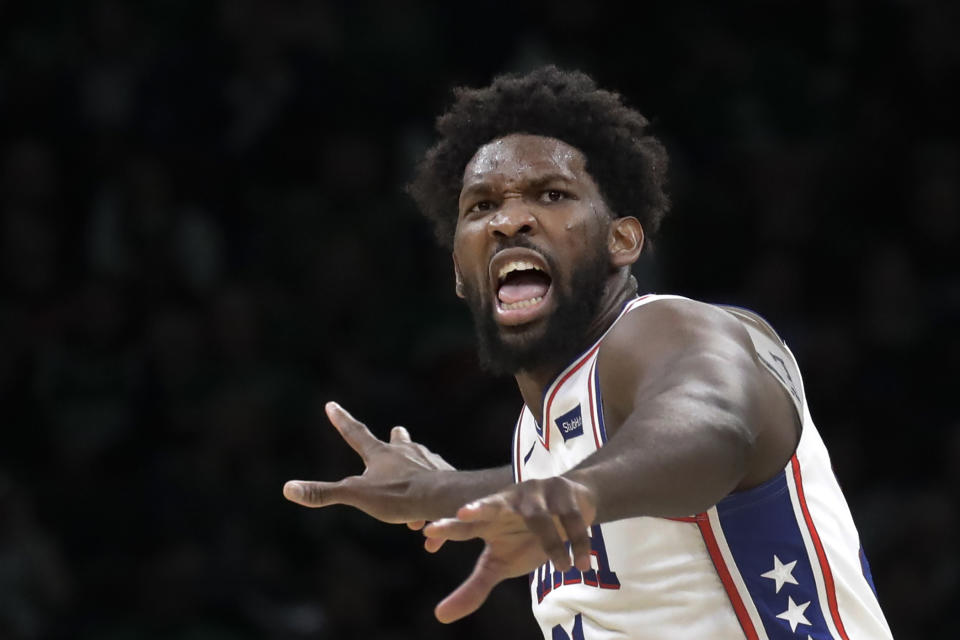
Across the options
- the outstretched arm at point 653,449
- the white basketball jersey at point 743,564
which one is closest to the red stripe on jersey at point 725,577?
the white basketball jersey at point 743,564

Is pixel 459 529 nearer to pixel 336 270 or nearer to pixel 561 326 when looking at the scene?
pixel 561 326

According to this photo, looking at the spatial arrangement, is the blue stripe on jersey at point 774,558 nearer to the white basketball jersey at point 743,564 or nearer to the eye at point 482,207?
the white basketball jersey at point 743,564

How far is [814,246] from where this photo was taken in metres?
7.01

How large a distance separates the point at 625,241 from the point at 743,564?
0.86 m

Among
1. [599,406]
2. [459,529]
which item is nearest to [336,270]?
[599,406]

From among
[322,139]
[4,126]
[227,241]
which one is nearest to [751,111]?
[322,139]

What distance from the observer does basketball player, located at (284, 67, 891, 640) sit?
213 centimetres

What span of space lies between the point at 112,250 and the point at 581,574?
441 cm

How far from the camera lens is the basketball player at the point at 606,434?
2.13 metres

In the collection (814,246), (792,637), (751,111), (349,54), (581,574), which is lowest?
(792,637)

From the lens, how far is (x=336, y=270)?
6773 mm

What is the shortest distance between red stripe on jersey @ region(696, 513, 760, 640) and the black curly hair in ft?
2.81

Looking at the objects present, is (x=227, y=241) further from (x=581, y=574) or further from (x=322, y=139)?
(x=581, y=574)

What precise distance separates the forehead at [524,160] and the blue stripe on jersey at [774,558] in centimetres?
87
